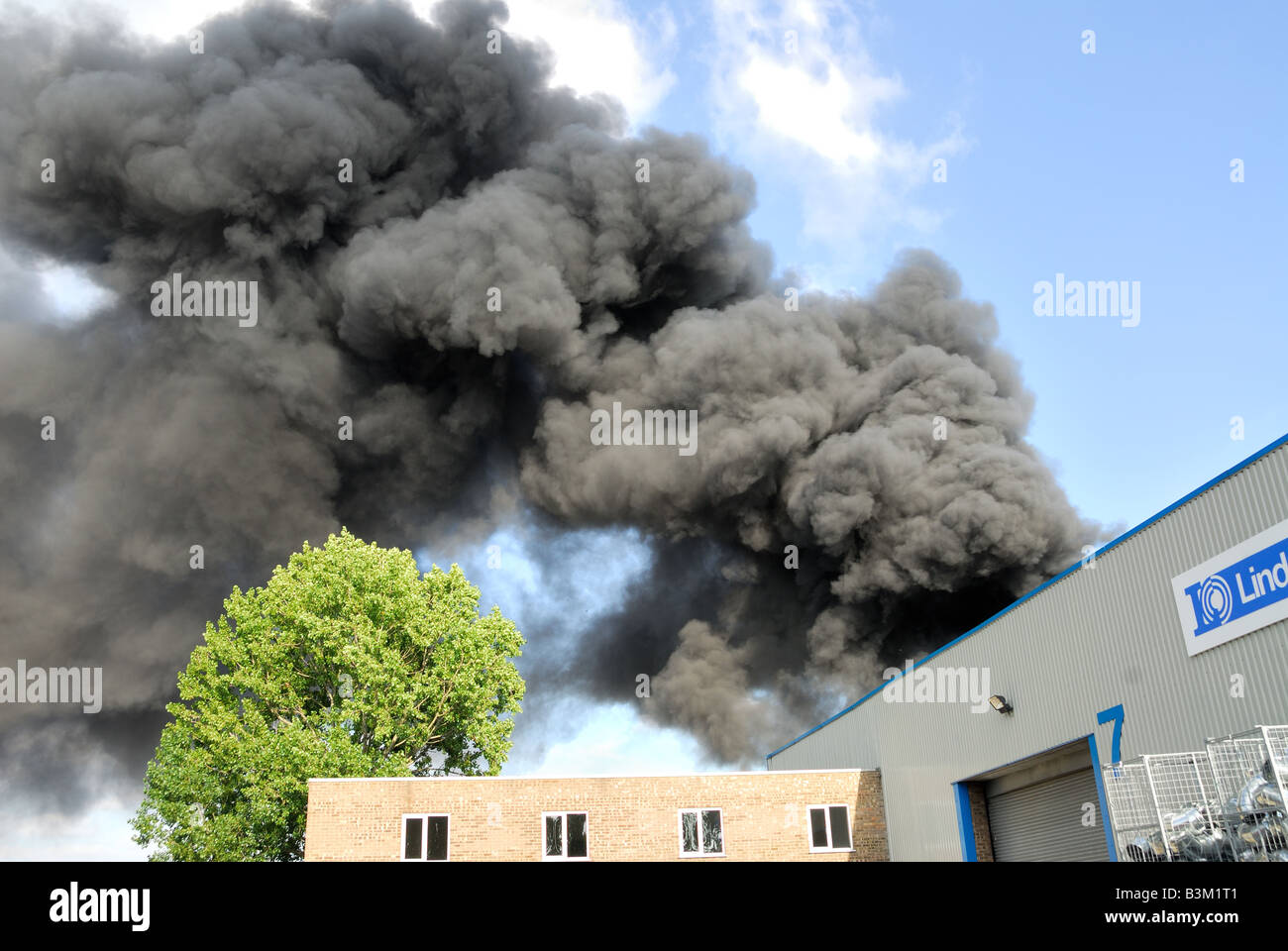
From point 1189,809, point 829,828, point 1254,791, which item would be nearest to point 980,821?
point 829,828

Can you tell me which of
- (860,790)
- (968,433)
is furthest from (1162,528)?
(968,433)

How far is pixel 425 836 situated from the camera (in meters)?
18.4

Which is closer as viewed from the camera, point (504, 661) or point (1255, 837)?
point (1255, 837)

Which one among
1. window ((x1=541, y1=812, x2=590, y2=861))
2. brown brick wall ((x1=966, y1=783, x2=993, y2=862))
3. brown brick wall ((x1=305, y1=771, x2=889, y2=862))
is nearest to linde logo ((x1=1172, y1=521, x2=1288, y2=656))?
brown brick wall ((x1=966, y1=783, x2=993, y2=862))

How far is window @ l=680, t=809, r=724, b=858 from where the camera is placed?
61.7 feet

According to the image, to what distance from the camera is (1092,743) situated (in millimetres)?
11547

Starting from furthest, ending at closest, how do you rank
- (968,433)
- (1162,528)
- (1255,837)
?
(968,433), (1162,528), (1255,837)

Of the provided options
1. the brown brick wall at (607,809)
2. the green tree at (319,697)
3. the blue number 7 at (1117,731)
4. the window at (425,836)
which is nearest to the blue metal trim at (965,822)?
the brown brick wall at (607,809)

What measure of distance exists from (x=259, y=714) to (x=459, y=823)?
8249mm

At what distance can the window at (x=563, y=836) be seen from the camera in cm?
1856

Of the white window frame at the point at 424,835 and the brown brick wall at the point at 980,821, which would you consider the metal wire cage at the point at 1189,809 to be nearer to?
the brown brick wall at the point at 980,821

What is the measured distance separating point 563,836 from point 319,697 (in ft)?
32.9

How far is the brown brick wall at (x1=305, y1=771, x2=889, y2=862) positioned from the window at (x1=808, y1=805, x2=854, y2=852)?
0.12m
